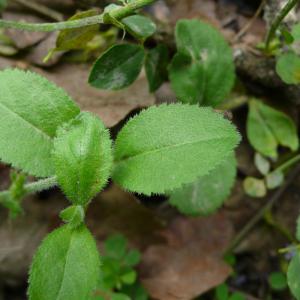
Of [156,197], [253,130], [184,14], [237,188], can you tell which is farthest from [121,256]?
[184,14]

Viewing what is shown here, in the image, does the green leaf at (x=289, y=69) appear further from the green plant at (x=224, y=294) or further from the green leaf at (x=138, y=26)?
the green plant at (x=224, y=294)

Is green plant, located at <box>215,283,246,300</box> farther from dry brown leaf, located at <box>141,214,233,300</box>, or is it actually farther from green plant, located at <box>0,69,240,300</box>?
green plant, located at <box>0,69,240,300</box>

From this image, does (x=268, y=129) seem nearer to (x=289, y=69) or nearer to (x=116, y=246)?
(x=289, y=69)

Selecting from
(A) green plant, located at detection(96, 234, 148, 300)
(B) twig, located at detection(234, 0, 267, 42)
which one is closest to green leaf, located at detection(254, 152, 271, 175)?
(B) twig, located at detection(234, 0, 267, 42)

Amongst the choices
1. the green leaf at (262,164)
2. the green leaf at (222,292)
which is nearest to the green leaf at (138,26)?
the green leaf at (262,164)

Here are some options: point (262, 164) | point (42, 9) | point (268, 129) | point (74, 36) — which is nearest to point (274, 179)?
point (262, 164)

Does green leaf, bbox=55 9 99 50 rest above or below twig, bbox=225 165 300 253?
above

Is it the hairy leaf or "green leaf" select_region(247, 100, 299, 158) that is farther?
"green leaf" select_region(247, 100, 299, 158)
